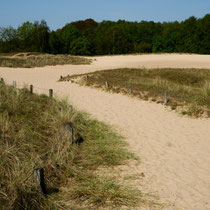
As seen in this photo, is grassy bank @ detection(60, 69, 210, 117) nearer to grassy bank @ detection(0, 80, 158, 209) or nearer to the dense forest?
grassy bank @ detection(0, 80, 158, 209)

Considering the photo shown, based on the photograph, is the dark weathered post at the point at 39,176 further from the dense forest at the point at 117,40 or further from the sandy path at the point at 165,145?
the dense forest at the point at 117,40

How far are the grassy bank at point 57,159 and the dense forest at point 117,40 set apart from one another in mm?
56735

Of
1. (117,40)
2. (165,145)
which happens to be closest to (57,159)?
(165,145)

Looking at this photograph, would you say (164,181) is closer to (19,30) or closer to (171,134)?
(171,134)

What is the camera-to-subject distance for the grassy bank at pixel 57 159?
441 centimetres

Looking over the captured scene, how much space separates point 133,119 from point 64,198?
245 inches

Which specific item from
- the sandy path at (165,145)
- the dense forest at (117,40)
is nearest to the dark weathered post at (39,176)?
the sandy path at (165,145)

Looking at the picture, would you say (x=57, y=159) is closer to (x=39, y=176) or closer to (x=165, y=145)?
(x=39, y=176)

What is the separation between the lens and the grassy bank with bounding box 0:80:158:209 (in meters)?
4.41

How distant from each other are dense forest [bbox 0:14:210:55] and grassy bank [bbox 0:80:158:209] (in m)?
56.7

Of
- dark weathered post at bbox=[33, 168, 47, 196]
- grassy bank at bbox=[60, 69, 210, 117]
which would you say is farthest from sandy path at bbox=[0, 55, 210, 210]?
dark weathered post at bbox=[33, 168, 47, 196]

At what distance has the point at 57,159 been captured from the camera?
18.9 feet

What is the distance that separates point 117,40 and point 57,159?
6944 cm

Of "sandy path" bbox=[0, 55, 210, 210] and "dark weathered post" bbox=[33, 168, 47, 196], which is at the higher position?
"dark weathered post" bbox=[33, 168, 47, 196]
